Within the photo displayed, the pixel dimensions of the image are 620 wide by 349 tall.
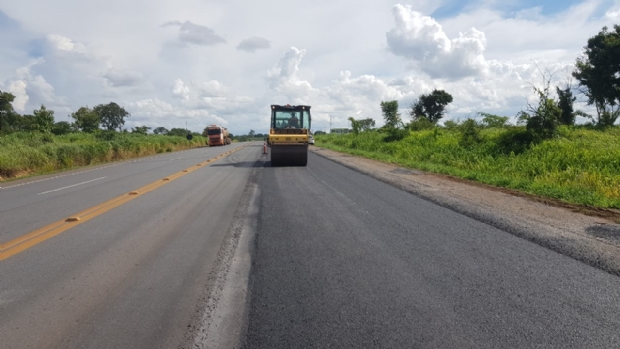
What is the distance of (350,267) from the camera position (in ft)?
16.8

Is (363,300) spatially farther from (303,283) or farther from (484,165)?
(484,165)

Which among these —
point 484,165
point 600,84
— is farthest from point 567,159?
point 600,84

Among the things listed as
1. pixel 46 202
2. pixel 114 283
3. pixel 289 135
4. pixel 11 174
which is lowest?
pixel 11 174

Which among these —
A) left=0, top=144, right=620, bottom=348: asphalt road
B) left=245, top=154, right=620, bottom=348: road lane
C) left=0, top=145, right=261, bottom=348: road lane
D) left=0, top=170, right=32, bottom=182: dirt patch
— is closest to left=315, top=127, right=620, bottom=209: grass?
left=0, top=144, right=620, bottom=348: asphalt road

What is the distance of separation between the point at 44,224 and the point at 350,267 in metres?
5.79

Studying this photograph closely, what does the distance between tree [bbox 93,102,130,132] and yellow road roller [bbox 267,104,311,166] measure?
7642 cm

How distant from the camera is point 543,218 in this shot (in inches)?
313

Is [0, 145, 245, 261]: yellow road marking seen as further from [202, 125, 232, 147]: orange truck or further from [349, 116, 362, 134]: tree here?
[202, 125, 232, 147]: orange truck

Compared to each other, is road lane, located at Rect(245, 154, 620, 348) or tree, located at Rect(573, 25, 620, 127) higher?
tree, located at Rect(573, 25, 620, 127)

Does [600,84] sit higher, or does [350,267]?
[600,84]

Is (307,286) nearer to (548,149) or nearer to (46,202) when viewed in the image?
(46,202)

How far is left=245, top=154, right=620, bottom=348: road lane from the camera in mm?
3393

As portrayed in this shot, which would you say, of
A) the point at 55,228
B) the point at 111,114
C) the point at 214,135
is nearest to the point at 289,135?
the point at 55,228

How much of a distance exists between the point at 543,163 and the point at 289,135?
10.3 metres
